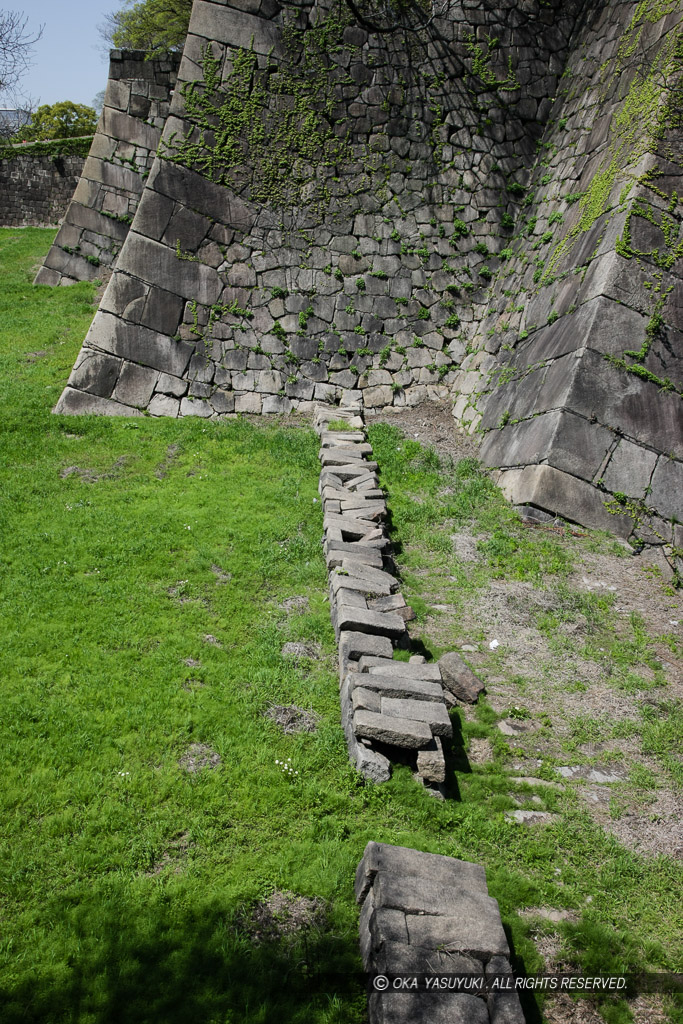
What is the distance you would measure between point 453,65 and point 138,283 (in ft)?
19.6

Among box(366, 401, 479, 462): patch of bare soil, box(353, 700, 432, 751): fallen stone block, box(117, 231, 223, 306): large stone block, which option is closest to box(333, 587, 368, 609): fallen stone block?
box(353, 700, 432, 751): fallen stone block

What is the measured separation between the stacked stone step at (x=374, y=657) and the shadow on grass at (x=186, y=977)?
1.11m

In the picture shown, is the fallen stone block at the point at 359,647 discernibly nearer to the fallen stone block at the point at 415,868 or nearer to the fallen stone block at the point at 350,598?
the fallen stone block at the point at 350,598

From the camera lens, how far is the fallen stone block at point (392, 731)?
3.91 m

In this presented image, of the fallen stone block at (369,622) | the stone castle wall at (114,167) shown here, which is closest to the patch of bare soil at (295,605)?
the fallen stone block at (369,622)

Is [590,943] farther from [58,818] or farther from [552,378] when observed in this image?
[552,378]

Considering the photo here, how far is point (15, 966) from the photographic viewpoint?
273 centimetres

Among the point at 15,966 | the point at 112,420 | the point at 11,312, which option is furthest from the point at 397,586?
the point at 11,312

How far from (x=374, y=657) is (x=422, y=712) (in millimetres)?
579

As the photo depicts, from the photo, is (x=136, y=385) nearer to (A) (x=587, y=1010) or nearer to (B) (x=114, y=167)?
(B) (x=114, y=167)

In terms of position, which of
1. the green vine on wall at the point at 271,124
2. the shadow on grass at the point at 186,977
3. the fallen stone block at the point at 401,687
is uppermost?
the green vine on wall at the point at 271,124

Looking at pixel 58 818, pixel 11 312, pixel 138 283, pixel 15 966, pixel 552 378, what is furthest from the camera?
pixel 11 312

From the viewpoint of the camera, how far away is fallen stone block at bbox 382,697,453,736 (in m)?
4.00

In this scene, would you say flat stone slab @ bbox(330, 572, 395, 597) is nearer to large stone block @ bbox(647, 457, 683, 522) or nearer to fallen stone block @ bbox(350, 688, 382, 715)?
fallen stone block @ bbox(350, 688, 382, 715)
